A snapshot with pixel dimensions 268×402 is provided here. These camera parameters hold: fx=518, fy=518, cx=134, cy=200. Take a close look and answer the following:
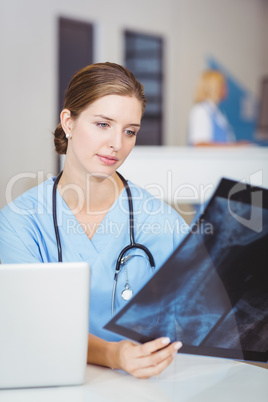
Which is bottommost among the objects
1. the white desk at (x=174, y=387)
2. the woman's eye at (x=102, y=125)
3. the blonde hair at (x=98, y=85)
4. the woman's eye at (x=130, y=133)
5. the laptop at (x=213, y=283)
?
the white desk at (x=174, y=387)

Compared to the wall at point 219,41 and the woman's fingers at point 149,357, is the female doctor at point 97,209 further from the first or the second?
the wall at point 219,41

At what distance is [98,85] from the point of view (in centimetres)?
85

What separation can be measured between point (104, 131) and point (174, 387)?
16.2 inches

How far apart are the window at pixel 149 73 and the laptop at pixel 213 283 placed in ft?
11.5

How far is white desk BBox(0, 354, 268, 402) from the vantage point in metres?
0.66

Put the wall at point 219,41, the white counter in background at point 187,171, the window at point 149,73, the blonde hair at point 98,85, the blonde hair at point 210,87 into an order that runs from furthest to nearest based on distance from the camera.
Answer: the wall at point 219,41 < the window at point 149,73 < the blonde hair at point 210,87 < the white counter in background at point 187,171 < the blonde hair at point 98,85

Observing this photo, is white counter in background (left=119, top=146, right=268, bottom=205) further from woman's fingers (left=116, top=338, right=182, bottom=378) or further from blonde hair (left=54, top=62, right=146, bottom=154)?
woman's fingers (left=116, top=338, right=182, bottom=378)

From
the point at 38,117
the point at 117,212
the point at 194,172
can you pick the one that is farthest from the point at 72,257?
the point at 38,117

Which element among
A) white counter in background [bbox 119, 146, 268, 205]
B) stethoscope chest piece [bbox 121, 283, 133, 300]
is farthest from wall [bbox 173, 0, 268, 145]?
stethoscope chest piece [bbox 121, 283, 133, 300]

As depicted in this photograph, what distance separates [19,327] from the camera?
0.64 m

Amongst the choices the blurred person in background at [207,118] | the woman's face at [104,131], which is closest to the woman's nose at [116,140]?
the woman's face at [104,131]

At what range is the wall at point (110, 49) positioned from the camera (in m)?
3.20

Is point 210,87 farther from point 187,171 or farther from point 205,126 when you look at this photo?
point 187,171

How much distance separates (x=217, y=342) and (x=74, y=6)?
326cm
